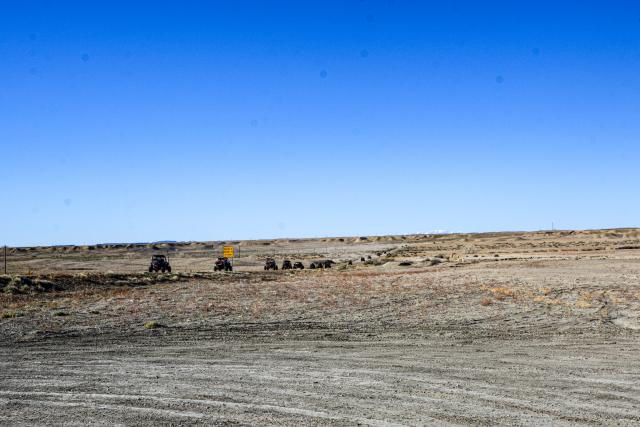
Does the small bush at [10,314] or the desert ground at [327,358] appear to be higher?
the small bush at [10,314]

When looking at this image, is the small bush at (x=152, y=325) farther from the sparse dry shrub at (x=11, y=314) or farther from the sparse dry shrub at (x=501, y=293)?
the sparse dry shrub at (x=501, y=293)

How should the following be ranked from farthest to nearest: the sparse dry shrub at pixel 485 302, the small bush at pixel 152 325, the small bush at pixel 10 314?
1. the sparse dry shrub at pixel 485 302
2. the small bush at pixel 10 314
3. the small bush at pixel 152 325

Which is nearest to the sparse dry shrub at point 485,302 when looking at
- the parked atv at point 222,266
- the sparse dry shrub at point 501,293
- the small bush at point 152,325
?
the sparse dry shrub at point 501,293

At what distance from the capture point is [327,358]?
1482 cm

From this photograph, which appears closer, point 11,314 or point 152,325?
point 152,325

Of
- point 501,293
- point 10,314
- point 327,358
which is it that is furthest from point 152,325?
point 501,293

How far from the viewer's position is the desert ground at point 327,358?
10094mm

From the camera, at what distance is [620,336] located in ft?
58.6

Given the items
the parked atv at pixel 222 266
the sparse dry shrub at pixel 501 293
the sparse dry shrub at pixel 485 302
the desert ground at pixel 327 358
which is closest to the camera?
the desert ground at pixel 327 358

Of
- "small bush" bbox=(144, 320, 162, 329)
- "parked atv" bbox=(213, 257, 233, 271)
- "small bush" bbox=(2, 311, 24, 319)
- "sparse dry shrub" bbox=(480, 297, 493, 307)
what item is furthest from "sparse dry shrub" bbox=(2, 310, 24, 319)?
"parked atv" bbox=(213, 257, 233, 271)

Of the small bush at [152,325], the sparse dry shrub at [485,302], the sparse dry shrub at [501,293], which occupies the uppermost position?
the sparse dry shrub at [501,293]

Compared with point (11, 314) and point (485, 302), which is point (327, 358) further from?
point (11, 314)

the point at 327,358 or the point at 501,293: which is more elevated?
the point at 501,293

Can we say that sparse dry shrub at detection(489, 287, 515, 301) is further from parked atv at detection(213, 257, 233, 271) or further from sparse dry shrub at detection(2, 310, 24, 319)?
parked atv at detection(213, 257, 233, 271)
